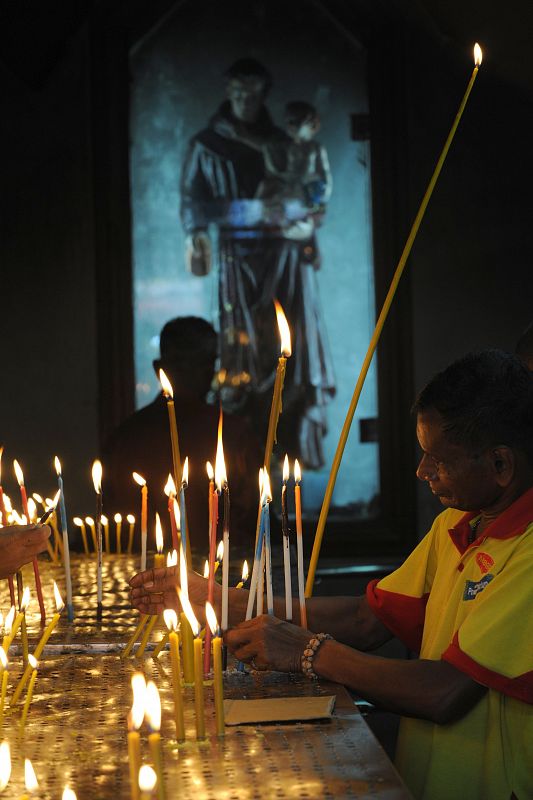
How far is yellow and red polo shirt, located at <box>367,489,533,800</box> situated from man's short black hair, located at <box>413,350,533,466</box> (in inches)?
5.2

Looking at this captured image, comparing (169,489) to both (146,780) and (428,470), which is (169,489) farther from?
(146,780)

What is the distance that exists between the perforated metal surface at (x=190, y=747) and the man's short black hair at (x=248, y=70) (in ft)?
14.9

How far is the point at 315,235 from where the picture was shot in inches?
246

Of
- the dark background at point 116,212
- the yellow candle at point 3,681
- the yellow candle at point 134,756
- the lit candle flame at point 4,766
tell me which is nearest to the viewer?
the yellow candle at point 134,756

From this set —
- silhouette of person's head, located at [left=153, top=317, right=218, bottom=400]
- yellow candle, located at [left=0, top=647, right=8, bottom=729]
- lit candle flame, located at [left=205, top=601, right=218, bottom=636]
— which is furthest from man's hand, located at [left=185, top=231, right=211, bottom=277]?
yellow candle, located at [left=0, top=647, right=8, bottom=729]

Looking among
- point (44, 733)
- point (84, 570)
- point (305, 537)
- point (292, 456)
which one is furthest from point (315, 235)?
point (44, 733)

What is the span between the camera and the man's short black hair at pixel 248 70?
20.3 feet

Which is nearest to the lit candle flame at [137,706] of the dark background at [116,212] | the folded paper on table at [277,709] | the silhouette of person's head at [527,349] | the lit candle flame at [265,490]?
the folded paper on table at [277,709]

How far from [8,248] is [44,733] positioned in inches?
183

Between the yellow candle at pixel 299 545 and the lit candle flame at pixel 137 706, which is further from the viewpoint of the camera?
the yellow candle at pixel 299 545

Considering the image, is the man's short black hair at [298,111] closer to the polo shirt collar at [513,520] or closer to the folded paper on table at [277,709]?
A: the polo shirt collar at [513,520]

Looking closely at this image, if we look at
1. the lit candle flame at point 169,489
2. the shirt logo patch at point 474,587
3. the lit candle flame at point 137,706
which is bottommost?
the shirt logo patch at point 474,587

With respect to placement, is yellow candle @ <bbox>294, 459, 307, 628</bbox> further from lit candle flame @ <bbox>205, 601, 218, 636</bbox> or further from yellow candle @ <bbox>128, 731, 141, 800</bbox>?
yellow candle @ <bbox>128, 731, 141, 800</bbox>

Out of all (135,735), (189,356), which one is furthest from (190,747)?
(189,356)
